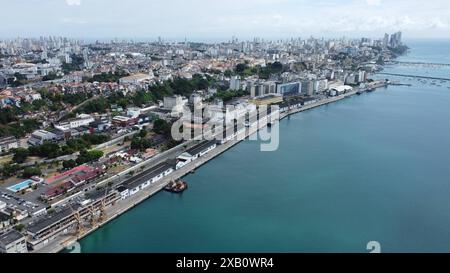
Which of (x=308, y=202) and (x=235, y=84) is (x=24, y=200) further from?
(x=235, y=84)

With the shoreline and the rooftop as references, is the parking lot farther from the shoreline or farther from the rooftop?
the shoreline

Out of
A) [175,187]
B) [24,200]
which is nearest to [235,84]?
[175,187]

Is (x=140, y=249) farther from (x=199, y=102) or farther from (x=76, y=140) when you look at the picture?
(x=199, y=102)

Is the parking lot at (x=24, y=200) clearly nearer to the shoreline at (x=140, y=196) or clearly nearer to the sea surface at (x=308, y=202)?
the shoreline at (x=140, y=196)

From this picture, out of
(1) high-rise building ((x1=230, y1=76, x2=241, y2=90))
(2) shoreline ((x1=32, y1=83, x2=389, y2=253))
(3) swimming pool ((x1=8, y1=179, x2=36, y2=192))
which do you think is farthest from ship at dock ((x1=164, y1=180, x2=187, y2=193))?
(1) high-rise building ((x1=230, y1=76, x2=241, y2=90))

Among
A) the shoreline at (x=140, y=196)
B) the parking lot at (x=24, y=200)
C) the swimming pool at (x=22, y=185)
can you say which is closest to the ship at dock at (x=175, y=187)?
the shoreline at (x=140, y=196)

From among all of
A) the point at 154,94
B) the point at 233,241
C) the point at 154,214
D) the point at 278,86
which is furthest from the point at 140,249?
the point at 278,86
